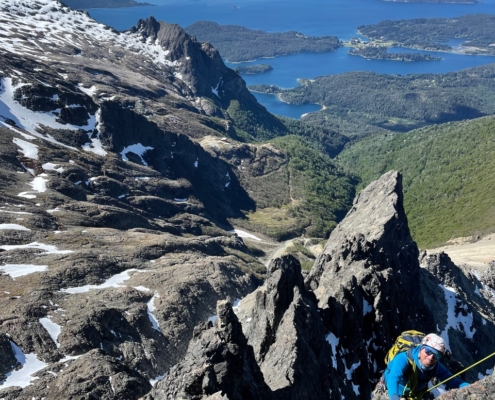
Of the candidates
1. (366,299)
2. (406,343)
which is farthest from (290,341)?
(406,343)

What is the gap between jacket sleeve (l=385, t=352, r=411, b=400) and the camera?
15789 millimetres

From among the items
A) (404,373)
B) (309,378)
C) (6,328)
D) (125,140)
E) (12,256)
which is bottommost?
(309,378)

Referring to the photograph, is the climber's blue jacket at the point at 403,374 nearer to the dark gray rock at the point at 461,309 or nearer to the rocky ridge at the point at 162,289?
the rocky ridge at the point at 162,289

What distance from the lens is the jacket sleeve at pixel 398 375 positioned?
51.8ft

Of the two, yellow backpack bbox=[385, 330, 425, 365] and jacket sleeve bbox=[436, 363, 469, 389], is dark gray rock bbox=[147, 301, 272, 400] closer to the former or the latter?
yellow backpack bbox=[385, 330, 425, 365]

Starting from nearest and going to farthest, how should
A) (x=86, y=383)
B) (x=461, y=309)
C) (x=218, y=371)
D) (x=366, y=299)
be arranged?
(x=218, y=371) → (x=86, y=383) → (x=366, y=299) → (x=461, y=309)

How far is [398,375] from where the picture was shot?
624 inches

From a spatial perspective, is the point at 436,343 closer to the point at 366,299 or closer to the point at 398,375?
the point at 398,375

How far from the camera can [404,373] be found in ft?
52.2

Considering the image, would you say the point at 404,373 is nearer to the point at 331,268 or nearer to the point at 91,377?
the point at 91,377

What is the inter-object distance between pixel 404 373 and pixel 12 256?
7097 cm

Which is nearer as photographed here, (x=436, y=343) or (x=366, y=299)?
(x=436, y=343)

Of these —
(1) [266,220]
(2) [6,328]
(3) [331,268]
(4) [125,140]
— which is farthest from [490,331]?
(4) [125,140]

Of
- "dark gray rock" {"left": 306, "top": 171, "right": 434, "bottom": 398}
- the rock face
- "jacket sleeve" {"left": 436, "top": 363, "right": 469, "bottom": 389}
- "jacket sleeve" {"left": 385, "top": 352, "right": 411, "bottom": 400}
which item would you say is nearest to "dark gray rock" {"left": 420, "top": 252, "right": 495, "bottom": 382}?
"dark gray rock" {"left": 306, "top": 171, "right": 434, "bottom": 398}
